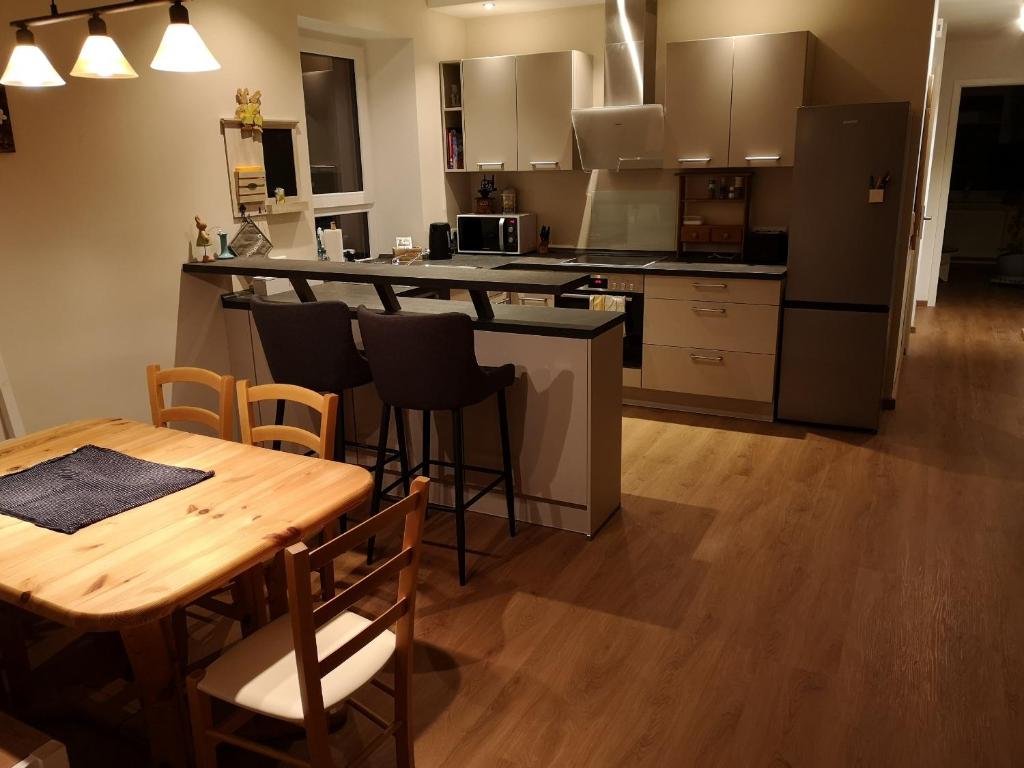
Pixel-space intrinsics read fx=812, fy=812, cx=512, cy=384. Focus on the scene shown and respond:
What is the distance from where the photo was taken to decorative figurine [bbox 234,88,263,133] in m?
4.07

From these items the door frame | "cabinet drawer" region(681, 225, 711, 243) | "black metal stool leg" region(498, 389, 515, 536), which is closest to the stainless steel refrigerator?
"cabinet drawer" region(681, 225, 711, 243)

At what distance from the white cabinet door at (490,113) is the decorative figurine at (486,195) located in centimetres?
34

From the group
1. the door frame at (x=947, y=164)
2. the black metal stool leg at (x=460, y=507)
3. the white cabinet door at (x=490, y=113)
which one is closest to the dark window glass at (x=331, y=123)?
the white cabinet door at (x=490, y=113)

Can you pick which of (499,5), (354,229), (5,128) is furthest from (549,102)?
(5,128)

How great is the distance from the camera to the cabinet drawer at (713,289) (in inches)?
183

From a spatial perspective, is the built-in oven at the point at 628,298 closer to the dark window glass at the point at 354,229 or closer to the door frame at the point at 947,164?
the dark window glass at the point at 354,229

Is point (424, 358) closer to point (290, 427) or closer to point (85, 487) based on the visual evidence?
point (290, 427)

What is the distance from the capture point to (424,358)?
9.63 ft

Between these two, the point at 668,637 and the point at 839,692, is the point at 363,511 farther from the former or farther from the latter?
the point at 839,692

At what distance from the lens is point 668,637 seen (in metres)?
2.76

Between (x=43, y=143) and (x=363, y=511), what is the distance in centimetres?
203

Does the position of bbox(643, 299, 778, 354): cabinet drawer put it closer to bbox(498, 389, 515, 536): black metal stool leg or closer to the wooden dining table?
bbox(498, 389, 515, 536): black metal stool leg

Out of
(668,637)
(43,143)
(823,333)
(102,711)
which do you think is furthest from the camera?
(823,333)

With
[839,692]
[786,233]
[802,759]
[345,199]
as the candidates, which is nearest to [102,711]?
[802,759]
